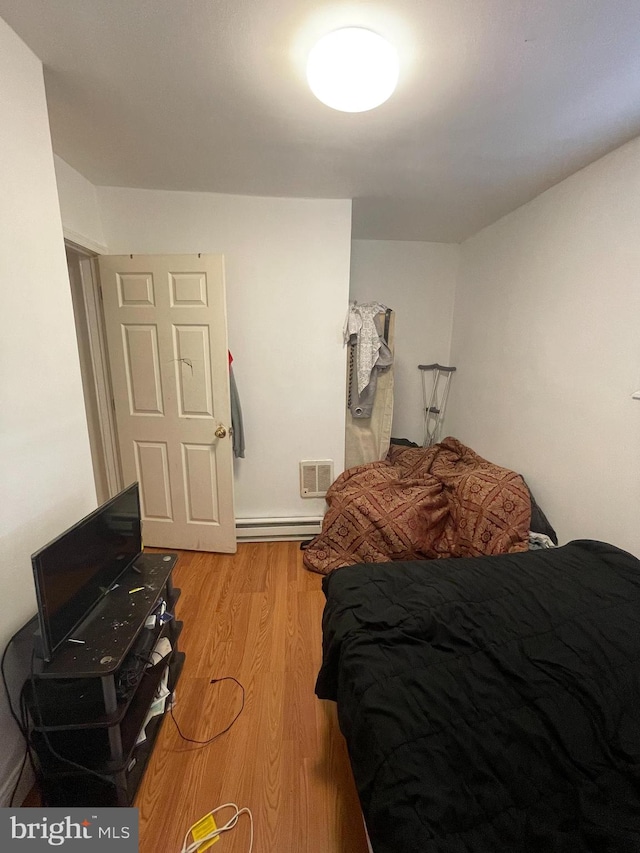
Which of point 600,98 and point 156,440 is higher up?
point 600,98

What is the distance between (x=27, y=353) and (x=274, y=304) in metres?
1.61

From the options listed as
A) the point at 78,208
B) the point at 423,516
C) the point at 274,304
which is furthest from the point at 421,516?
the point at 78,208

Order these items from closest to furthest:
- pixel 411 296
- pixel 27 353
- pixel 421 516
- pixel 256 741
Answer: pixel 27 353 → pixel 256 741 → pixel 421 516 → pixel 411 296

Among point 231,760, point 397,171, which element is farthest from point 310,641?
point 397,171

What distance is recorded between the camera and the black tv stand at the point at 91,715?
106 centimetres

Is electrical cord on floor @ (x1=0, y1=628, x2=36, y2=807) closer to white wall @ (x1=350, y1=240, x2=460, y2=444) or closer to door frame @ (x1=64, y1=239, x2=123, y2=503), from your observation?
A: door frame @ (x1=64, y1=239, x2=123, y2=503)

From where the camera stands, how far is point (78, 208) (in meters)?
2.05

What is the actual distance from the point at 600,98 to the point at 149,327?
2.49 meters

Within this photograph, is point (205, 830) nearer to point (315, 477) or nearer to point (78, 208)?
point (315, 477)

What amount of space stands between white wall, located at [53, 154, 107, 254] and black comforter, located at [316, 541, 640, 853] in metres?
2.39

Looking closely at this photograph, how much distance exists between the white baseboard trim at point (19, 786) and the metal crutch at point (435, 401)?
316cm

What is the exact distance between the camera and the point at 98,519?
1.27 metres

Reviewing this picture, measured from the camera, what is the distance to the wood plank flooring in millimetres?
1106

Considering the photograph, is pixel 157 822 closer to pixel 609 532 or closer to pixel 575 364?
pixel 609 532
